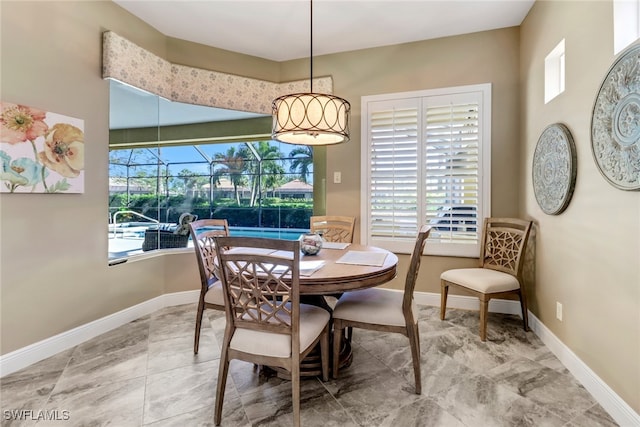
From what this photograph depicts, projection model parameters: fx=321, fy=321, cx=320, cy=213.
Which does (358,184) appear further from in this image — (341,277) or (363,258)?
(341,277)

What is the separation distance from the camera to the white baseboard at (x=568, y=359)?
5.52 feet

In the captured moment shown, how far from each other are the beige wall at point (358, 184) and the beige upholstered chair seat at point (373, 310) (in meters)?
1.12

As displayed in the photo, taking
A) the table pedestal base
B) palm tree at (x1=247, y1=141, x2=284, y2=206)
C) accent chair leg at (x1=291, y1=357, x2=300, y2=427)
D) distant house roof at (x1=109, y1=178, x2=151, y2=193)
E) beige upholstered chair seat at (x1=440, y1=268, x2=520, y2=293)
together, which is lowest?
the table pedestal base

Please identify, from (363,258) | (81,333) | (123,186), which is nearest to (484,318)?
(363,258)

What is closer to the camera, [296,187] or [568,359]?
[568,359]

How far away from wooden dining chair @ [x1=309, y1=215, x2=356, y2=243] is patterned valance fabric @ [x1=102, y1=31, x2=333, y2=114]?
158cm

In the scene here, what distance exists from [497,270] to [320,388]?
2.07m

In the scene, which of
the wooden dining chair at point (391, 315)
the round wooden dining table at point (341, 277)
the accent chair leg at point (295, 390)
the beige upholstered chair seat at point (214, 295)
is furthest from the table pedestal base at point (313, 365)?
the beige upholstered chair seat at point (214, 295)

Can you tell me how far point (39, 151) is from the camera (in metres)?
2.30

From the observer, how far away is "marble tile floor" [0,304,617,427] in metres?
1.74

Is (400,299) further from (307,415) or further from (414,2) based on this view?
(414,2)

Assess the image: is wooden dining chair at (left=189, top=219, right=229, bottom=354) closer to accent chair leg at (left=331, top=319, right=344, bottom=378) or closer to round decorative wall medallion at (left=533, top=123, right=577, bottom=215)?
accent chair leg at (left=331, top=319, right=344, bottom=378)

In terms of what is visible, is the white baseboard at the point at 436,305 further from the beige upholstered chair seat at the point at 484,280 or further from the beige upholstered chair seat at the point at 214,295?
the beige upholstered chair seat at the point at 214,295

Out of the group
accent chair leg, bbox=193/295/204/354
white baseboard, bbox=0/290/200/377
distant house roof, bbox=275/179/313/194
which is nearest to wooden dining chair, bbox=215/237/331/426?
accent chair leg, bbox=193/295/204/354
